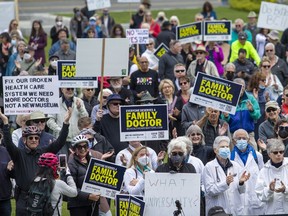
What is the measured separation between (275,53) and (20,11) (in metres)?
20.3

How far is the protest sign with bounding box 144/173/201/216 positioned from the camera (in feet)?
50.0

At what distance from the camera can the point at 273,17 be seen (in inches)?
1101

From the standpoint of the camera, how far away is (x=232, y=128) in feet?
64.1

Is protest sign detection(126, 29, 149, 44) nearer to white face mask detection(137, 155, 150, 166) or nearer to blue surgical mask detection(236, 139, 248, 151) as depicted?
blue surgical mask detection(236, 139, 248, 151)

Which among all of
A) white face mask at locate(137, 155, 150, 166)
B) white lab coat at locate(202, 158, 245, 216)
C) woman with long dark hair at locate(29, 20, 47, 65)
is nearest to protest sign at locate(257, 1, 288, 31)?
woman with long dark hair at locate(29, 20, 47, 65)

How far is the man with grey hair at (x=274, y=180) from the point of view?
50.9 feet

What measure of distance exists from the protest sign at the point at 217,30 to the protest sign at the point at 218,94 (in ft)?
25.5

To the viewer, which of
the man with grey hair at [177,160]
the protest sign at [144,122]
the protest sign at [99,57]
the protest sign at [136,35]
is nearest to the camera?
the man with grey hair at [177,160]

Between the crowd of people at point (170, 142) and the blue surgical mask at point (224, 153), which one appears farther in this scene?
the blue surgical mask at point (224, 153)

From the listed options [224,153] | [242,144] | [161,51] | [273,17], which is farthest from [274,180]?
[273,17]

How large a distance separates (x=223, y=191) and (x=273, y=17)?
42.1 feet

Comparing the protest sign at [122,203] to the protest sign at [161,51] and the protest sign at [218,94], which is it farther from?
the protest sign at [161,51]

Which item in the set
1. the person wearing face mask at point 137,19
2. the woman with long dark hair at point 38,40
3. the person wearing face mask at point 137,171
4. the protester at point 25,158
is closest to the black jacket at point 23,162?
the protester at point 25,158

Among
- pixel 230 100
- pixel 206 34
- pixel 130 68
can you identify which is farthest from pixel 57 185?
pixel 206 34
